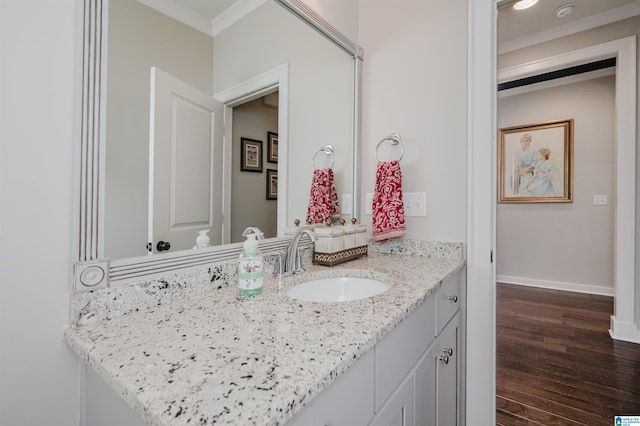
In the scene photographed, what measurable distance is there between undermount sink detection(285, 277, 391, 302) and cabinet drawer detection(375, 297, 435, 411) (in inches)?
7.5

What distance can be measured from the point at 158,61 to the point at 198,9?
238mm

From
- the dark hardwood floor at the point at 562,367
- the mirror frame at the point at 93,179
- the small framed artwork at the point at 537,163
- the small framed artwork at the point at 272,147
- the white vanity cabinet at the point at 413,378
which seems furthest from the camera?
the small framed artwork at the point at 537,163

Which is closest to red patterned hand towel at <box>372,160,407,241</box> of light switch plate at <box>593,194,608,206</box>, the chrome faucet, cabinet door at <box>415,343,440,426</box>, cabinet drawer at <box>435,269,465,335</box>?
cabinet drawer at <box>435,269,465,335</box>

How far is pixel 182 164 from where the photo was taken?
89 cm

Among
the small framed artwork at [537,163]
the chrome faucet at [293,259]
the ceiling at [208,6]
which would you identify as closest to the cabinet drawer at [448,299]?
the chrome faucet at [293,259]

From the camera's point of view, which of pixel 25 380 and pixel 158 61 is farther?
pixel 158 61

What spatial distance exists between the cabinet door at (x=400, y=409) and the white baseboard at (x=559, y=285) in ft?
12.8

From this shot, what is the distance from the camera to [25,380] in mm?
572

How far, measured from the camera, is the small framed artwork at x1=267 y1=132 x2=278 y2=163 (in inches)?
47.1

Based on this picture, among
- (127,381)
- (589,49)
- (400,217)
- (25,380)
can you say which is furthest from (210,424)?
(589,49)

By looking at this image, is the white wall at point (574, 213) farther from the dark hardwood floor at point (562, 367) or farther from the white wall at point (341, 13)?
the white wall at point (341, 13)

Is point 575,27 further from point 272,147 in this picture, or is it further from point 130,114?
point 130,114

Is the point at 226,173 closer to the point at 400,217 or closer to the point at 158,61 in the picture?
the point at 158,61

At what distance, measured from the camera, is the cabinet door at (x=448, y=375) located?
1.06 metres
